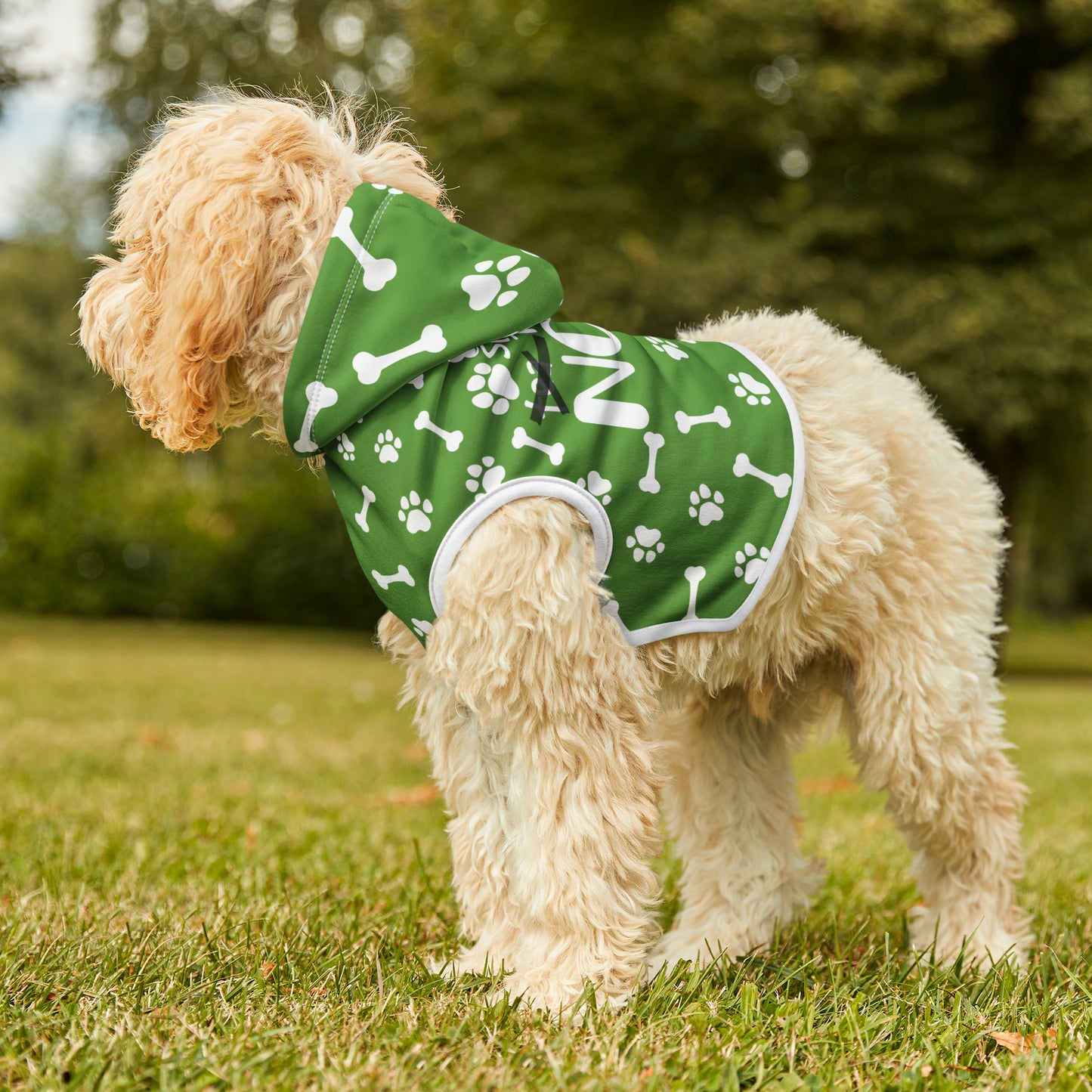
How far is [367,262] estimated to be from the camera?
2484 mm

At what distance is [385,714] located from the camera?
9.83 metres

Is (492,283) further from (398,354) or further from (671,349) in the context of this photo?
(671,349)

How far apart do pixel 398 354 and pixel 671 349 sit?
698 mm

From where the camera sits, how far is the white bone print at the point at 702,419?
2.57 m

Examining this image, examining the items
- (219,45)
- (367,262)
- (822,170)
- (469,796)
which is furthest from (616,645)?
(219,45)

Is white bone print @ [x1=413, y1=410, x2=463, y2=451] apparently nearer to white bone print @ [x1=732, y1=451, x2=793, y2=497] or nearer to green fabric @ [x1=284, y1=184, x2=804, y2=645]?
green fabric @ [x1=284, y1=184, x2=804, y2=645]

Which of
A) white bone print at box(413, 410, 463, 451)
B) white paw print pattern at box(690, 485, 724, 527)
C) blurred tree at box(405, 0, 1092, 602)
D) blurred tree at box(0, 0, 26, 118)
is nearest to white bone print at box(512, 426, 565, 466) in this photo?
white bone print at box(413, 410, 463, 451)

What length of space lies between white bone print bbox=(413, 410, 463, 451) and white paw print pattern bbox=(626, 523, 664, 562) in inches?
17.1

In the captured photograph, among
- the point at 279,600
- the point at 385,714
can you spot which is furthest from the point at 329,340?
the point at 279,600

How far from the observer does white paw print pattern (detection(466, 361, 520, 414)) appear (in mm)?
2418

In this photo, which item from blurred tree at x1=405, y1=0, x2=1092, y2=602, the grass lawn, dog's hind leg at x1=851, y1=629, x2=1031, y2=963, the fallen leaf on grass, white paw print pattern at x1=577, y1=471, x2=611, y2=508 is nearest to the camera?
the grass lawn

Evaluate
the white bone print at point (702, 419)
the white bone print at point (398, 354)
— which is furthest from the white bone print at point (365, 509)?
the white bone print at point (702, 419)

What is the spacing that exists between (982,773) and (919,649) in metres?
0.46

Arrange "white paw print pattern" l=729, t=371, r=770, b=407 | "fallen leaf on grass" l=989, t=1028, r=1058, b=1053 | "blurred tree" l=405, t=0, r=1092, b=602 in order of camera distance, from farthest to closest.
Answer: "blurred tree" l=405, t=0, r=1092, b=602 → "white paw print pattern" l=729, t=371, r=770, b=407 → "fallen leaf on grass" l=989, t=1028, r=1058, b=1053
